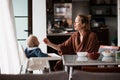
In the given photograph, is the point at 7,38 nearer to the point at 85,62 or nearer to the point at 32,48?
the point at 85,62

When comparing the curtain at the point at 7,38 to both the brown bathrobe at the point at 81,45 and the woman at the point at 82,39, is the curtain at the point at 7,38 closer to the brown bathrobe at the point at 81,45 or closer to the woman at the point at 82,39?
the woman at the point at 82,39

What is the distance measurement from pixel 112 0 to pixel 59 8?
1.61m

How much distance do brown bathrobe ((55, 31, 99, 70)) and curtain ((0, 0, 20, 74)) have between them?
982 mm

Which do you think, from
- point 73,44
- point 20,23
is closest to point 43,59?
point 73,44

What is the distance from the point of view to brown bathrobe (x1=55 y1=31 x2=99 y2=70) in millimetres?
4152

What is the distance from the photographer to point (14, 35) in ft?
11.4

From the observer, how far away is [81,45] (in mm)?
4156

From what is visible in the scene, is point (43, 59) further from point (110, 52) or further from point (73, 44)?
point (110, 52)

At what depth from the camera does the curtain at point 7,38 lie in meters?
3.42

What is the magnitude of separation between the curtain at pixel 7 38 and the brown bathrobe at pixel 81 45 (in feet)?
3.22

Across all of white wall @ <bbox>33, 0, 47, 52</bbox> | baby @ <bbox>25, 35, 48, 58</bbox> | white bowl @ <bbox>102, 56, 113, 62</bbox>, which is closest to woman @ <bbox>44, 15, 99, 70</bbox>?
baby @ <bbox>25, 35, 48, 58</bbox>

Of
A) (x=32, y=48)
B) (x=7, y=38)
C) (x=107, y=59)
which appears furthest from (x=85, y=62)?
(x=32, y=48)

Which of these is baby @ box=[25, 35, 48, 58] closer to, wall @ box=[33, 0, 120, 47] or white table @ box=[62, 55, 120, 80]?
white table @ box=[62, 55, 120, 80]

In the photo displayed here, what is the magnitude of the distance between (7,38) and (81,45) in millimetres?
1140
